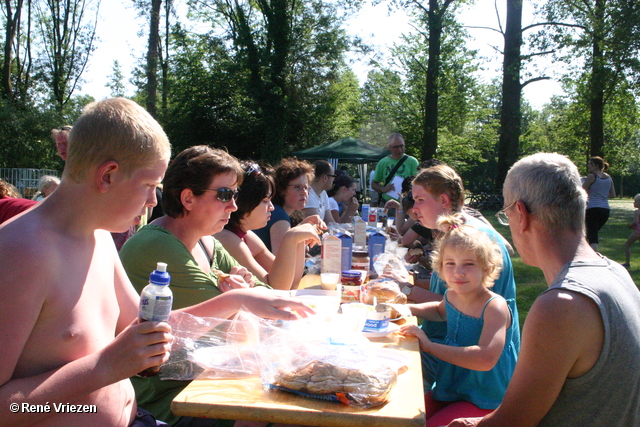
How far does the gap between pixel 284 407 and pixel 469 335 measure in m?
1.34

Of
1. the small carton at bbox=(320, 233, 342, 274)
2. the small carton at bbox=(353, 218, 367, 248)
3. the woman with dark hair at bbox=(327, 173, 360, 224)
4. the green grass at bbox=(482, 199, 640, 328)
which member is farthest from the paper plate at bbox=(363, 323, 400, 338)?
the woman with dark hair at bbox=(327, 173, 360, 224)

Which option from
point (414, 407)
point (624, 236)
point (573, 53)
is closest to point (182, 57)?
point (573, 53)

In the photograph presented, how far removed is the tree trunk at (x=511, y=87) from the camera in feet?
57.1

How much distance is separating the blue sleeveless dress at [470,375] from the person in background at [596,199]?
26.1 feet

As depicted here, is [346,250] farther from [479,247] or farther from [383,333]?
[383,333]

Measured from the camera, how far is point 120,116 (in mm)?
1413

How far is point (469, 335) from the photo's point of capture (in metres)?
2.47

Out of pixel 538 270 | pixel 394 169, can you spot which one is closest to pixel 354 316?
pixel 394 169

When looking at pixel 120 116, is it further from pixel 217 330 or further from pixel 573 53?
pixel 573 53

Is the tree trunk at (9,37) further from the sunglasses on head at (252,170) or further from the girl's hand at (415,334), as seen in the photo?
the girl's hand at (415,334)

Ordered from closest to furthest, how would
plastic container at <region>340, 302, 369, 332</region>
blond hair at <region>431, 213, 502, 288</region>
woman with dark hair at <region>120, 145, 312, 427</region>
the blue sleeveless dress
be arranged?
1. woman with dark hair at <region>120, 145, 312, 427</region>
2. plastic container at <region>340, 302, 369, 332</region>
3. the blue sleeveless dress
4. blond hair at <region>431, 213, 502, 288</region>

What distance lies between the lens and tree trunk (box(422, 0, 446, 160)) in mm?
18172

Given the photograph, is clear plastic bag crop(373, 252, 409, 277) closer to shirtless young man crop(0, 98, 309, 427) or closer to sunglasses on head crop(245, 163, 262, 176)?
sunglasses on head crop(245, 163, 262, 176)

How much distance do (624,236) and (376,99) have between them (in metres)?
20.7
